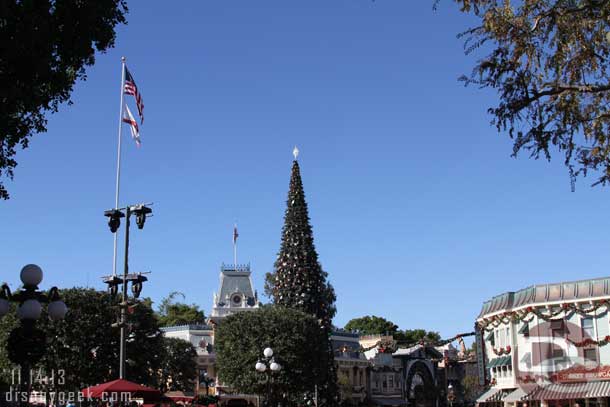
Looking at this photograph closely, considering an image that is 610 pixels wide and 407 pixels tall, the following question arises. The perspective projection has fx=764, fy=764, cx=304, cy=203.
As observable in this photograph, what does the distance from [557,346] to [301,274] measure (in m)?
26.1

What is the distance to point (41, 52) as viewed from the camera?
15305mm

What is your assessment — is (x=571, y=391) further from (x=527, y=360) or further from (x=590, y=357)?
(x=527, y=360)

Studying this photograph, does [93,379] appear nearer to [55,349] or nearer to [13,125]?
[55,349]

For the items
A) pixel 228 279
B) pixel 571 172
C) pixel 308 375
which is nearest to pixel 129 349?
pixel 308 375

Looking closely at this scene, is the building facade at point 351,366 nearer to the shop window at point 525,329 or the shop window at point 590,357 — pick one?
the shop window at point 525,329

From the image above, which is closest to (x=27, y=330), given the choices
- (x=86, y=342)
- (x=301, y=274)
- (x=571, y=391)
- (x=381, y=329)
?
(x=86, y=342)

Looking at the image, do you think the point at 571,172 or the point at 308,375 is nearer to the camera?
the point at 571,172

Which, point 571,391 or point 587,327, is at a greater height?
point 587,327

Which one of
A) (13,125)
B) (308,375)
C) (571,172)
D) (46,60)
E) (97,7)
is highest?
(97,7)

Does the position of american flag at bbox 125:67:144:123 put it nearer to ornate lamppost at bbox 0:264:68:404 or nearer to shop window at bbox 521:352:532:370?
ornate lamppost at bbox 0:264:68:404

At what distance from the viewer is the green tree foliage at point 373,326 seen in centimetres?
12900

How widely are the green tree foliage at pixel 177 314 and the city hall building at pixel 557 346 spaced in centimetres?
6289

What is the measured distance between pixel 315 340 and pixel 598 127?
39.2 m

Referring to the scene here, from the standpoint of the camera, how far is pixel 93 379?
152ft
